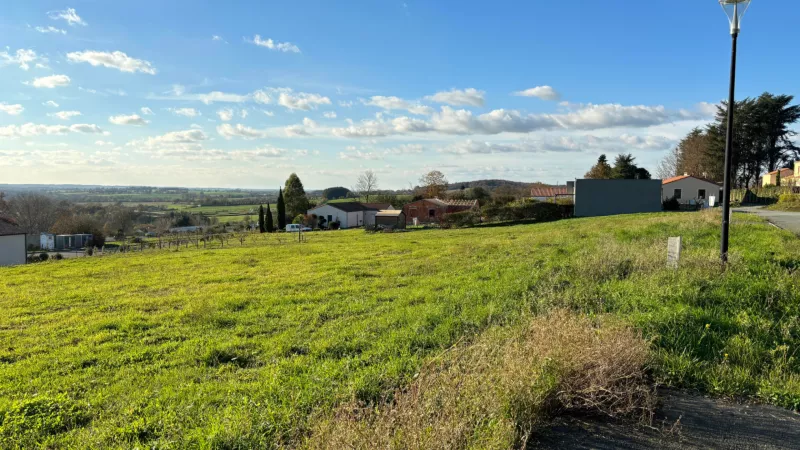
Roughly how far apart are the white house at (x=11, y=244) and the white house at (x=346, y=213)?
109 feet

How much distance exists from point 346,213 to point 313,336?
53.7m

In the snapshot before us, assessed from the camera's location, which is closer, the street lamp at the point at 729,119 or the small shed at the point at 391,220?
the street lamp at the point at 729,119

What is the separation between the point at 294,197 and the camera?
6669 centimetres

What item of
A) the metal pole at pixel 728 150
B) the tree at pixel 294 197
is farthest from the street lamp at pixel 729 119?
the tree at pixel 294 197

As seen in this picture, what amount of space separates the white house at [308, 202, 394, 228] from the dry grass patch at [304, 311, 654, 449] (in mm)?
54845

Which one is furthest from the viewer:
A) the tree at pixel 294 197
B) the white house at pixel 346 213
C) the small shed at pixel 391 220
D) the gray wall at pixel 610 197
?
the tree at pixel 294 197

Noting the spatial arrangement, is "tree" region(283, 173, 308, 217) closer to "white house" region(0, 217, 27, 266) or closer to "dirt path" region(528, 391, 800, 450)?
"white house" region(0, 217, 27, 266)

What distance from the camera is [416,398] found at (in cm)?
333

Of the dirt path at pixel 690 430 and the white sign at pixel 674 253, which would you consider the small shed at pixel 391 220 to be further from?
the dirt path at pixel 690 430

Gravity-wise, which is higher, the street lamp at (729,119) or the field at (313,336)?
the street lamp at (729,119)

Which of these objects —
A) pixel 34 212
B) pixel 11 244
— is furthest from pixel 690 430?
pixel 34 212

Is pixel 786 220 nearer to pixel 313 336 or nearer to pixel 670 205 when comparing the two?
pixel 313 336

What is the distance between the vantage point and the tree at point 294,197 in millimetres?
66250

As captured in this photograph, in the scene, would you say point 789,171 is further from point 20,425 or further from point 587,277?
point 20,425
